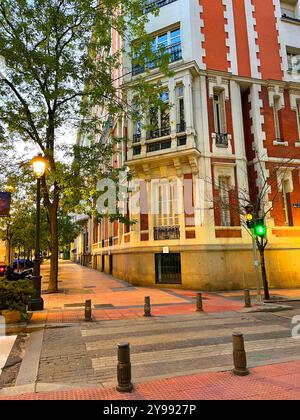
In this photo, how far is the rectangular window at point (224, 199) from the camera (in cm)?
1727

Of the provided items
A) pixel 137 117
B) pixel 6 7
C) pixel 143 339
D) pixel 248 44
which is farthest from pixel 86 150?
pixel 248 44

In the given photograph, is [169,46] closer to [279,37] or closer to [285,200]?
[279,37]

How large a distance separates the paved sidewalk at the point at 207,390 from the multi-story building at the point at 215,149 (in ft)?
37.2

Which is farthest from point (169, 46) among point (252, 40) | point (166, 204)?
point (166, 204)

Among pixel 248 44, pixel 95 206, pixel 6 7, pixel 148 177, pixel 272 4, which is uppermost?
pixel 272 4

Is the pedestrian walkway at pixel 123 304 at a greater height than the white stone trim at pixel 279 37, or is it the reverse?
the white stone trim at pixel 279 37

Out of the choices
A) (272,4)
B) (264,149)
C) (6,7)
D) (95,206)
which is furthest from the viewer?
(272,4)

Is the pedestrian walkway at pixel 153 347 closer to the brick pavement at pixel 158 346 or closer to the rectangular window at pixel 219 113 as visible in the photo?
the brick pavement at pixel 158 346

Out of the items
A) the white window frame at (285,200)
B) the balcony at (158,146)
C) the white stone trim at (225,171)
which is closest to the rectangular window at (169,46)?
the balcony at (158,146)

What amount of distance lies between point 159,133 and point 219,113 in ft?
12.5

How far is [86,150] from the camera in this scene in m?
15.9

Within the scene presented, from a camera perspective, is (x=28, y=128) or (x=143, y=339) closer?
(x=143, y=339)

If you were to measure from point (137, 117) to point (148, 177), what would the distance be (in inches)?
157
